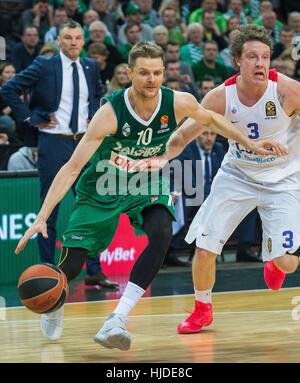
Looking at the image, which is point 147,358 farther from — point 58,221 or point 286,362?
point 58,221

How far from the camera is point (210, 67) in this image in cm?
1457

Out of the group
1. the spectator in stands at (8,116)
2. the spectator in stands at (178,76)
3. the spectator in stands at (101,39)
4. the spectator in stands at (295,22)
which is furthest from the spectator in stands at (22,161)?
the spectator in stands at (295,22)

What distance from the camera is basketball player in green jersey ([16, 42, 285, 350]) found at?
266 inches

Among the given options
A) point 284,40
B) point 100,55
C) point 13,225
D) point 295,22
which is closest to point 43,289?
point 13,225

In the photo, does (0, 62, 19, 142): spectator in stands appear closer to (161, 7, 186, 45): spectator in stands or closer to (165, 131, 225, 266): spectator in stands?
(165, 131, 225, 266): spectator in stands

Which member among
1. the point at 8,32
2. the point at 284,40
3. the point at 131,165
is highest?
the point at 8,32

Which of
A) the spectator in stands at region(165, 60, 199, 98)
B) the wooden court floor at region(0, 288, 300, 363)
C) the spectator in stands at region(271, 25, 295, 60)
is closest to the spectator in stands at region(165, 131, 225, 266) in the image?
the spectator in stands at region(165, 60, 199, 98)

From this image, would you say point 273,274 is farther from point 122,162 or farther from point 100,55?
point 100,55

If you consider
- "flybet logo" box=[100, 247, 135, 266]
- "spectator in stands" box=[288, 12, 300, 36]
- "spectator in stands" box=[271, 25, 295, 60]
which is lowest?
"flybet logo" box=[100, 247, 135, 266]

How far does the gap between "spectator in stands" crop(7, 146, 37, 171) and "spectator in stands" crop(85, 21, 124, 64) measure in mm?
3049

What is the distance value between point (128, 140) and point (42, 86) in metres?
3.27

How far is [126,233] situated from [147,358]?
15.8 feet

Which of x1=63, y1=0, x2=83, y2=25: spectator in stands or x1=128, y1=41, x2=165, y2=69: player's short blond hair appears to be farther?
x1=63, y1=0, x2=83, y2=25: spectator in stands
